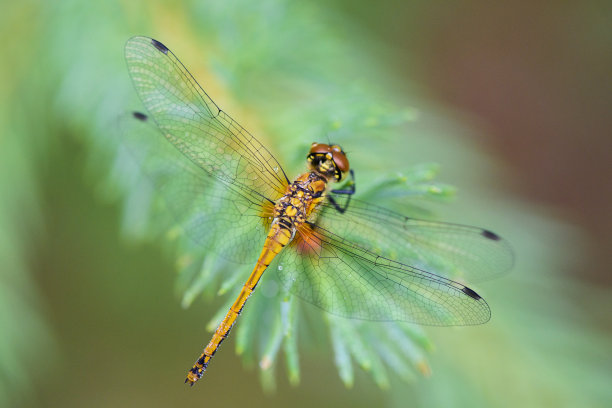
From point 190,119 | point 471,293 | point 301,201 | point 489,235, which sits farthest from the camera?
point 301,201

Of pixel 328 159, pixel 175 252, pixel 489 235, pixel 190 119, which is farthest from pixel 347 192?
pixel 175 252

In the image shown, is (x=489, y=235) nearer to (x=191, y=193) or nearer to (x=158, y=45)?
(x=191, y=193)

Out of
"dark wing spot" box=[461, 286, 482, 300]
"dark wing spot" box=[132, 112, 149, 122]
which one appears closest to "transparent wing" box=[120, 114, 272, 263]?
"dark wing spot" box=[132, 112, 149, 122]

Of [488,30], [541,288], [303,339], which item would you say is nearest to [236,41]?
[303,339]

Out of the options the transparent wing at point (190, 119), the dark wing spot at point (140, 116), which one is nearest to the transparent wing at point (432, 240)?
the transparent wing at point (190, 119)

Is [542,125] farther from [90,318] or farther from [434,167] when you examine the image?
[90,318]

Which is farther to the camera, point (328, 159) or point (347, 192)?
point (328, 159)
